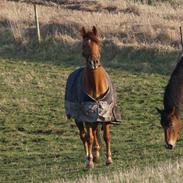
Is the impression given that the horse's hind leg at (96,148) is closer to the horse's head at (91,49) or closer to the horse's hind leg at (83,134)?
the horse's hind leg at (83,134)

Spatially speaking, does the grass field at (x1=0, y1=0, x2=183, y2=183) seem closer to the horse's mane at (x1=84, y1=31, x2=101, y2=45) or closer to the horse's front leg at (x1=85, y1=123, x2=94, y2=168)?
the horse's front leg at (x1=85, y1=123, x2=94, y2=168)

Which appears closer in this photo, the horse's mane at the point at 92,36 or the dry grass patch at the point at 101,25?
the horse's mane at the point at 92,36

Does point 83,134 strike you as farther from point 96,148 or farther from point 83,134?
point 96,148

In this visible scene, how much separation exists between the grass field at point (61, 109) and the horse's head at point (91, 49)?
1.70m

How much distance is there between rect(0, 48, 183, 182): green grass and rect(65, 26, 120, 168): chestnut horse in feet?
2.08

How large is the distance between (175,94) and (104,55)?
486 inches

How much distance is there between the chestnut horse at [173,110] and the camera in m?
11.9

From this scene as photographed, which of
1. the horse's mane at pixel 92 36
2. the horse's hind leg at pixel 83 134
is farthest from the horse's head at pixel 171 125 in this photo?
the horse's hind leg at pixel 83 134

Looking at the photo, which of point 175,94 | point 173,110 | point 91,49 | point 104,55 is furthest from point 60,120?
point 104,55

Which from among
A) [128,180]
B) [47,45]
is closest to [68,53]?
[47,45]

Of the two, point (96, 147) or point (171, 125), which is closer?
point (171, 125)

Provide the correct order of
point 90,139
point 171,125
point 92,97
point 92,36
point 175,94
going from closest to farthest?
point 171,125 < point 175,94 < point 92,36 < point 92,97 < point 90,139

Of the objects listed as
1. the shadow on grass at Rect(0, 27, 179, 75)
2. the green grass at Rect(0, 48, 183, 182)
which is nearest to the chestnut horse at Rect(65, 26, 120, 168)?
the green grass at Rect(0, 48, 183, 182)

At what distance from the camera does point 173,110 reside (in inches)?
472
